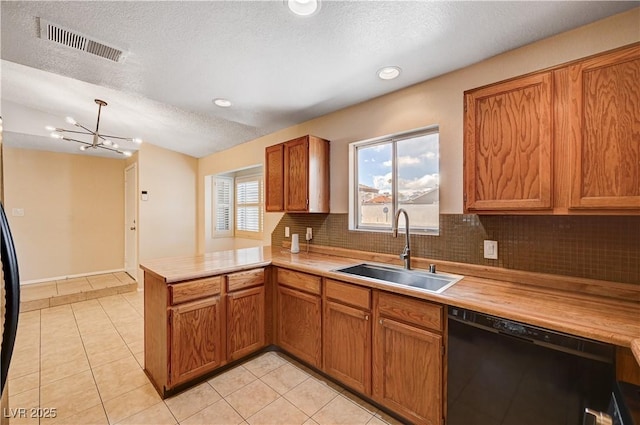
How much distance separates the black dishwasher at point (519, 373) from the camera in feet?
3.64

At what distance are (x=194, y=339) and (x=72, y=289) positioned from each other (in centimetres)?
370

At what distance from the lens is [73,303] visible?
13.3 feet

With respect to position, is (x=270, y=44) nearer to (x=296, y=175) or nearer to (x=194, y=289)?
(x=296, y=175)

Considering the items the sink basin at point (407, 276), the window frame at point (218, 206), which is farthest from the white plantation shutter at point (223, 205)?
the sink basin at point (407, 276)

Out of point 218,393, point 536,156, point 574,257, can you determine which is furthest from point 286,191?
point 574,257

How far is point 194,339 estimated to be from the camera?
2.05m

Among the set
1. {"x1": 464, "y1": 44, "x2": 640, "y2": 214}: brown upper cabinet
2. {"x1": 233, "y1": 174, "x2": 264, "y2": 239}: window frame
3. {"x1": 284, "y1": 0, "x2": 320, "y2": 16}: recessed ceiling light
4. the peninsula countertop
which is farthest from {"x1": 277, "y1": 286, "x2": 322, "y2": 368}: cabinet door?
{"x1": 233, "y1": 174, "x2": 264, "y2": 239}: window frame

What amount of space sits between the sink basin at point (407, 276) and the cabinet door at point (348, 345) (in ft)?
1.02

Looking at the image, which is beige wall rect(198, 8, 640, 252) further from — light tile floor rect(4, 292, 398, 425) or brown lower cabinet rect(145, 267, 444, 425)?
light tile floor rect(4, 292, 398, 425)

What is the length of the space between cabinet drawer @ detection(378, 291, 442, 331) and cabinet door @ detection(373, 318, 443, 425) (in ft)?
0.15

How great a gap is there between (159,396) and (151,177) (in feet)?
12.8

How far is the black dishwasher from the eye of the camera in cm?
111

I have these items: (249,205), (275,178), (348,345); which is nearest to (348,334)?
(348,345)

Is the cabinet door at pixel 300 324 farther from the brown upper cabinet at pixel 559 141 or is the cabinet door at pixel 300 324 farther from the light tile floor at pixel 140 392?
the brown upper cabinet at pixel 559 141
